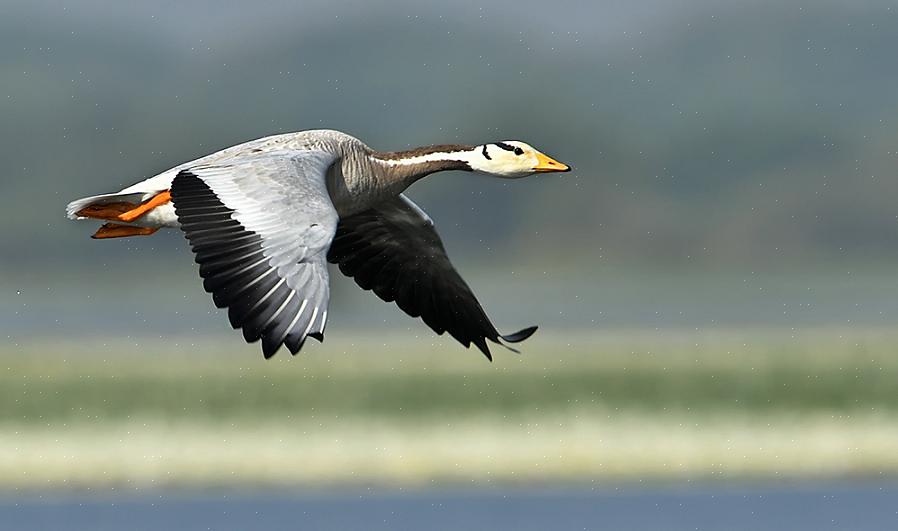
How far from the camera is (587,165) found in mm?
159125

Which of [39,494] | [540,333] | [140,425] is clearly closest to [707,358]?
[140,425]

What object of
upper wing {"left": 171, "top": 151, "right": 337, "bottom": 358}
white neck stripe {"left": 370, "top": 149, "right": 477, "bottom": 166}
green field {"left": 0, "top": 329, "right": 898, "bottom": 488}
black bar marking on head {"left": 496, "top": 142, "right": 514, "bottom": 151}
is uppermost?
black bar marking on head {"left": 496, "top": 142, "right": 514, "bottom": 151}

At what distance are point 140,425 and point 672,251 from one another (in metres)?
128

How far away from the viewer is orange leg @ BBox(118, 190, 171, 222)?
11.6 meters

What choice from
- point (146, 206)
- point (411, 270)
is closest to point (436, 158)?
point (411, 270)

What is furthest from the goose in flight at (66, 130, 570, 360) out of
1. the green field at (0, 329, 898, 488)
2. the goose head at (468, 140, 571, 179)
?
the green field at (0, 329, 898, 488)

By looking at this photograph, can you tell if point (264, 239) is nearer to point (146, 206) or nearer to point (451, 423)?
point (146, 206)

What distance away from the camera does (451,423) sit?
24125mm

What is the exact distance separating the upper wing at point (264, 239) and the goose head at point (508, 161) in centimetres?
130

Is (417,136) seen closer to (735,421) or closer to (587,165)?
(587,165)

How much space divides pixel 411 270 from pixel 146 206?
7.04 ft

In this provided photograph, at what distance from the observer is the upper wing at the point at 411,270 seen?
1304cm

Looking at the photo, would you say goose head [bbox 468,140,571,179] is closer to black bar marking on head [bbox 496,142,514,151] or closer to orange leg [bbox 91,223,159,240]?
black bar marking on head [bbox 496,142,514,151]

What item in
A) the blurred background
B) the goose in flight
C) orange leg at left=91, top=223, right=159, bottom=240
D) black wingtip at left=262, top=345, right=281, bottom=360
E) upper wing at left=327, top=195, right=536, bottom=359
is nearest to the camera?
black wingtip at left=262, top=345, right=281, bottom=360
